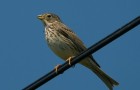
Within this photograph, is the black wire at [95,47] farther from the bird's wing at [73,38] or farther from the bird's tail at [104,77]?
the bird's wing at [73,38]

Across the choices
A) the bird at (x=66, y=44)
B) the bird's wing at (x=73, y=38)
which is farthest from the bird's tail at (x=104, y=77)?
the bird's wing at (x=73, y=38)

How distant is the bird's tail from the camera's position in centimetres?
989

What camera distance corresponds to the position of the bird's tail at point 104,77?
9.89m

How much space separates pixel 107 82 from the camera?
1007 cm

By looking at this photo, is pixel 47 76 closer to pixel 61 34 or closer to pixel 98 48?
pixel 98 48

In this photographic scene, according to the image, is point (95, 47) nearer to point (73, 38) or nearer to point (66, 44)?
point (66, 44)

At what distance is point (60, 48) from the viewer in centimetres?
1139

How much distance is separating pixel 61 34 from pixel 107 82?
214 centimetres

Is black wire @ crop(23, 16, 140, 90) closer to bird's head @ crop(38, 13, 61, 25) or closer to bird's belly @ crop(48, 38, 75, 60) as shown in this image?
bird's belly @ crop(48, 38, 75, 60)

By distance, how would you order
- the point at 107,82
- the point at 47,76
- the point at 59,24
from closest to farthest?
the point at 47,76 → the point at 107,82 → the point at 59,24

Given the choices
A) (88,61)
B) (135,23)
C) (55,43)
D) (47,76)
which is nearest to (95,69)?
(88,61)

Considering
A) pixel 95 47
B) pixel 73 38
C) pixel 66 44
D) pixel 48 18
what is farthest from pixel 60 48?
pixel 95 47

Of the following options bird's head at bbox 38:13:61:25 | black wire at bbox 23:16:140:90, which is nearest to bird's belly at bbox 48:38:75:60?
bird's head at bbox 38:13:61:25

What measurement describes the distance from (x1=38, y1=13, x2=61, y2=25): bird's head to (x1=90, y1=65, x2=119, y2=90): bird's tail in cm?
213
